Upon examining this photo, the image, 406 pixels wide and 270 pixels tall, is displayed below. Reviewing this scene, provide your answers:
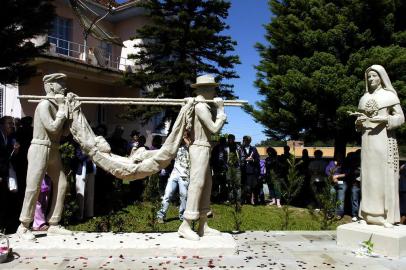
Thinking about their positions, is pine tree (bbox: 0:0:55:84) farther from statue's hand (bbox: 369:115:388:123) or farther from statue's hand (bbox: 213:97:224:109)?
statue's hand (bbox: 369:115:388:123)

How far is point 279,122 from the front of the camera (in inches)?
522

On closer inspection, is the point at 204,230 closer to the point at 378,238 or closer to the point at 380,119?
the point at 378,238

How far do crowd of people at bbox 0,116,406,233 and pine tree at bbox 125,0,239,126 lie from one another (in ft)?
12.2

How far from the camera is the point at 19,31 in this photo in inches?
317

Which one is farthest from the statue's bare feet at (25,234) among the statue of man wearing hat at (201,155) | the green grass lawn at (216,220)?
the statue of man wearing hat at (201,155)

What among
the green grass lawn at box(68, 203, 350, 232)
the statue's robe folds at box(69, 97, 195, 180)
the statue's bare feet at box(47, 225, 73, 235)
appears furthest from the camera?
the green grass lawn at box(68, 203, 350, 232)

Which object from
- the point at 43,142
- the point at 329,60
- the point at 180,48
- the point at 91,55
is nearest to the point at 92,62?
the point at 91,55

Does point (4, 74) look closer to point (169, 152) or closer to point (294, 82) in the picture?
point (169, 152)

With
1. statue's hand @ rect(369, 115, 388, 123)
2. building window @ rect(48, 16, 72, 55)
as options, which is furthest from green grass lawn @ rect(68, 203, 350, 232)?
building window @ rect(48, 16, 72, 55)

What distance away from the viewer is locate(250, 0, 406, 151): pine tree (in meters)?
11.5

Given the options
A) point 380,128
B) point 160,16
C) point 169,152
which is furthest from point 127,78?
point 380,128

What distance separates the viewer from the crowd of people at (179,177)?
683 cm

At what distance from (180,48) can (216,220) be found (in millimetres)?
7038

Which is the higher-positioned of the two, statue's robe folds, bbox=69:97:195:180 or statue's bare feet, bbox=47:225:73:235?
statue's robe folds, bbox=69:97:195:180
